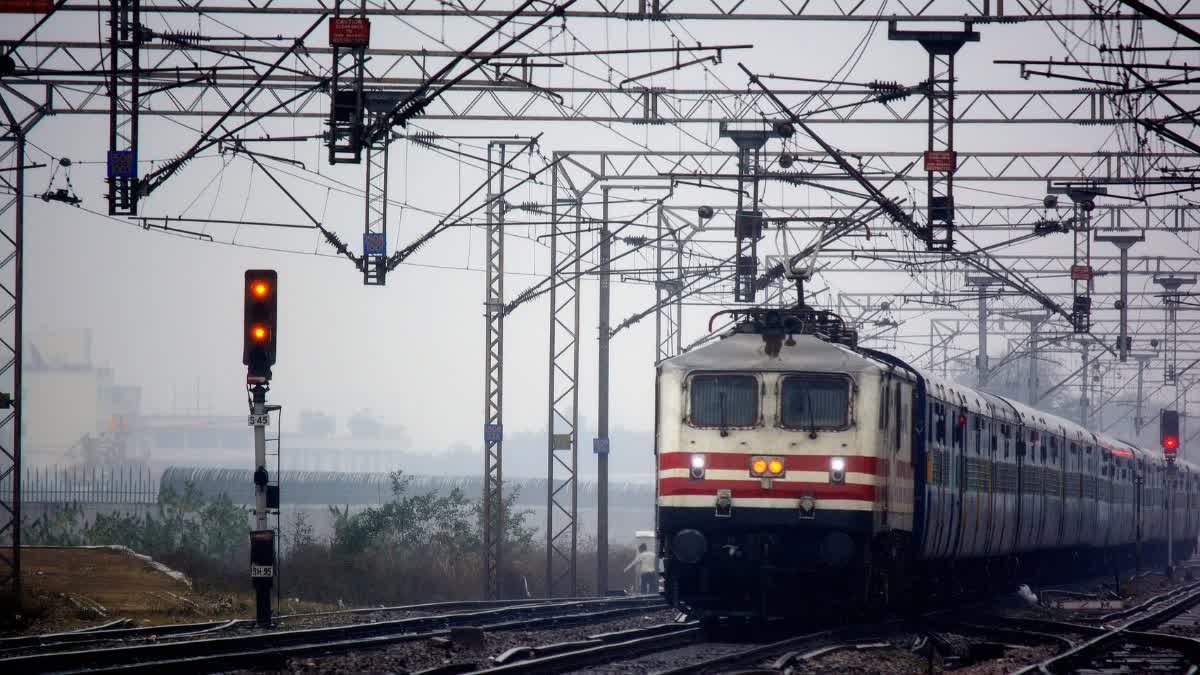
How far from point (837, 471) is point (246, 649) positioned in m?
6.74

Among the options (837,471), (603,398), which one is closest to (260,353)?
(837,471)

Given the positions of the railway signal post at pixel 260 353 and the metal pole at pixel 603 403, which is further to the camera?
the metal pole at pixel 603 403

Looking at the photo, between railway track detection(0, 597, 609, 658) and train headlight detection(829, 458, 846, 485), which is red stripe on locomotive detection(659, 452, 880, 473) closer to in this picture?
train headlight detection(829, 458, 846, 485)

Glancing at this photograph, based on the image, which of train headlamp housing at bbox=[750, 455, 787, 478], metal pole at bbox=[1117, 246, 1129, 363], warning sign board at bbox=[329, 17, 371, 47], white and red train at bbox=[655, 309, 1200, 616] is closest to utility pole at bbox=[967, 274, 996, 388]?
metal pole at bbox=[1117, 246, 1129, 363]

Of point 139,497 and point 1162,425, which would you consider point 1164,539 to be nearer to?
point 1162,425

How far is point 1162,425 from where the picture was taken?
38.2 meters

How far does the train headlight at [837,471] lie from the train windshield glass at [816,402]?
42 centimetres

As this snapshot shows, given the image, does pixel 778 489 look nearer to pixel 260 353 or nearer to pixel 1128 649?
pixel 1128 649

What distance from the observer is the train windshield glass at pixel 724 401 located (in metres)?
18.9

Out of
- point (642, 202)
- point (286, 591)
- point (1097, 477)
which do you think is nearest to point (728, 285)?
point (642, 202)

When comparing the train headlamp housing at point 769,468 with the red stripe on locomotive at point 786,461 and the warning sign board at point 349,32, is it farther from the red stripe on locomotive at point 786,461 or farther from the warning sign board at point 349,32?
the warning sign board at point 349,32

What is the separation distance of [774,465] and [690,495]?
102 centimetres

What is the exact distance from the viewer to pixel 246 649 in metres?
16.6

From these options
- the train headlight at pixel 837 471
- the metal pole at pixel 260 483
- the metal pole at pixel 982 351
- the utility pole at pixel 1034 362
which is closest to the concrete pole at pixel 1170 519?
the metal pole at pixel 982 351
